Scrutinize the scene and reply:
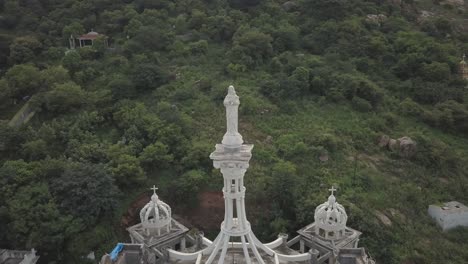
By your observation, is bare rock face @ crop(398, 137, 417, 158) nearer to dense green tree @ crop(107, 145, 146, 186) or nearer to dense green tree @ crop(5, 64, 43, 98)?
dense green tree @ crop(107, 145, 146, 186)

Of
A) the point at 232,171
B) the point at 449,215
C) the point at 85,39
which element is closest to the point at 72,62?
the point at 85,39

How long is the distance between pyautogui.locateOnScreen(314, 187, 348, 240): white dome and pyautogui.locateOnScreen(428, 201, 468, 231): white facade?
9109mm

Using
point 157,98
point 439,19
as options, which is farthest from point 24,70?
point 439,19

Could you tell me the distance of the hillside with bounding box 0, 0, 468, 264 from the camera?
25109mm

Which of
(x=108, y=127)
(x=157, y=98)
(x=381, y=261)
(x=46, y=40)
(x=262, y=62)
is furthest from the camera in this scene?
(x=46, y=40)

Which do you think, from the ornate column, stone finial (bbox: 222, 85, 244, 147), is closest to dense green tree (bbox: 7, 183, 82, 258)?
the ornate column

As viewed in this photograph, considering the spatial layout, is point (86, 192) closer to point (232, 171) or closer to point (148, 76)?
point (232, 171)

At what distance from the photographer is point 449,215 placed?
26.5 metres

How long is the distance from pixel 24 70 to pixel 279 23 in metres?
23.1

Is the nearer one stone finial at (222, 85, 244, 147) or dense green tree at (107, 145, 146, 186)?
stone finial at (222, 85, 244, 147)

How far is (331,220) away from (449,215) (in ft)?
32.7

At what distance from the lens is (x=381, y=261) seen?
24.2 meters

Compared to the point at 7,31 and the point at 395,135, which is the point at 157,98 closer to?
the point at 395,135

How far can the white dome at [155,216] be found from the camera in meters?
20.9
